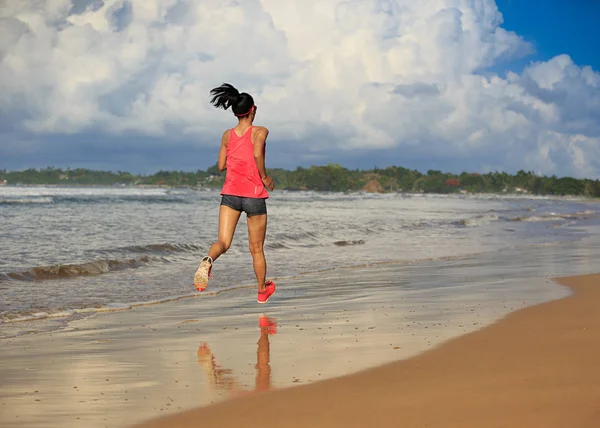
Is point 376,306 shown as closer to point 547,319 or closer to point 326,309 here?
point 326,309

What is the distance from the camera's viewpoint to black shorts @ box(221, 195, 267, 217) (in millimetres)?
7087

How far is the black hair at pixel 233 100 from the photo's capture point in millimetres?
7043

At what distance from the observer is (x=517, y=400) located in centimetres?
359

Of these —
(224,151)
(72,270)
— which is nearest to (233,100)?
(224,151)

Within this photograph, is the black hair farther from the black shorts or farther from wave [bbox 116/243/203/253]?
wave [bbox 116/243/203/253]

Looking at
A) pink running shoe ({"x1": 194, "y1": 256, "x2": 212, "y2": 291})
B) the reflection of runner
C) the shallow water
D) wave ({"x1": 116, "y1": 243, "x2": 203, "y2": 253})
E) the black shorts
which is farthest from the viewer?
wave ({"x1": 116, "y1": 243, "x2": 203, "y2": 253})

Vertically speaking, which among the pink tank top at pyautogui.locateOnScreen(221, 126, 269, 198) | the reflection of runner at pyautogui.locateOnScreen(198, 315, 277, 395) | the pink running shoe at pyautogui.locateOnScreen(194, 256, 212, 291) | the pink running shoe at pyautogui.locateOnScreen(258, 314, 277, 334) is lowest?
the pink running shoe at pyautogui.locateOnScreen(258, 314, 277, 334)

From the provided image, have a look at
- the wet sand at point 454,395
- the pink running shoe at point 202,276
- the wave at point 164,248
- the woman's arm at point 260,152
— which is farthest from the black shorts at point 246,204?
the wave at point 164,248

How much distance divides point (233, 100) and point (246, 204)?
108 cm

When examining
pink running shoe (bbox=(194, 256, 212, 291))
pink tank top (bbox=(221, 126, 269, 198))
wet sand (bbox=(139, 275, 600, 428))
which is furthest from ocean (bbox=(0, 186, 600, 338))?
wet sand (bbox=(139, 275, 600, 428))

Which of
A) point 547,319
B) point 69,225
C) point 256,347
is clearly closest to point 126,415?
point 256,347

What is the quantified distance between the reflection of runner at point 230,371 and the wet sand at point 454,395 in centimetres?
22

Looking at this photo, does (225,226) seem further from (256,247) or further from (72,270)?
(72,270)

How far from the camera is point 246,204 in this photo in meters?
7.11
